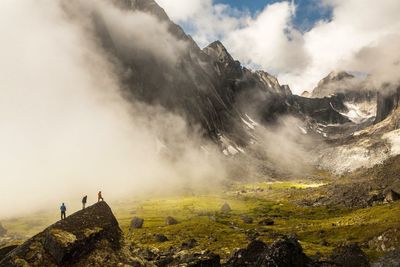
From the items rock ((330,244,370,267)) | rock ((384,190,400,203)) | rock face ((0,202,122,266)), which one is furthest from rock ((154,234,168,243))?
rock ((384,190,400,203))

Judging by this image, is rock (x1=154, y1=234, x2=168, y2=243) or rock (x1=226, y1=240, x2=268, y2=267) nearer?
rock (x1=226, y1=240, x2=268, y2=267)

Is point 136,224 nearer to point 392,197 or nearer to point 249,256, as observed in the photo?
point 392,197

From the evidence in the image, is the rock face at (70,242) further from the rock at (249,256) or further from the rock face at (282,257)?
the rock at (249,256)

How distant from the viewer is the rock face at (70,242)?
1211 inches

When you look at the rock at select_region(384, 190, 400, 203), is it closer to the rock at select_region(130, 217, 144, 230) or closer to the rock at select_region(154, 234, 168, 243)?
the rock at select_region(130, 217, 144, 230)

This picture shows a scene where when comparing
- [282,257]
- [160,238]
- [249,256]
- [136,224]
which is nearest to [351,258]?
[249,256]

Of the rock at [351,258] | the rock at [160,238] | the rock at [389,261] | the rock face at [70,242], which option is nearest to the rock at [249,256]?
the rock at [351,258]

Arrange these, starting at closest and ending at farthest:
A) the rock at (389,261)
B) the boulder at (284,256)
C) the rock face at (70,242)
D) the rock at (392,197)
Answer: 1. the rock face at (70,242)
2. the boulder at (284,256)
3. the rock at (389,261)
4. the rock at (392,197)

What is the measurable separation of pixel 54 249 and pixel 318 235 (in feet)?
335

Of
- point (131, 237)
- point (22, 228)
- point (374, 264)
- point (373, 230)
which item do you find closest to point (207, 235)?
point (131, 237)

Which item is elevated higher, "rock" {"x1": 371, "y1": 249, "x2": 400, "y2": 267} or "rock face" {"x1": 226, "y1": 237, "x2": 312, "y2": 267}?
"rock face" {"x1": 226, "y1": 237, "x2": 312, "y2": 267}

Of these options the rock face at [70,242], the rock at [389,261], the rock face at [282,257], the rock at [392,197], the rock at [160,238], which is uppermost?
the rock at [392,197]

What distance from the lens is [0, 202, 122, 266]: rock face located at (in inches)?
1211

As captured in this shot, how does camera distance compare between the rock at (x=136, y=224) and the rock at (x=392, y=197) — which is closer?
the rock at (x=136, y=224)
